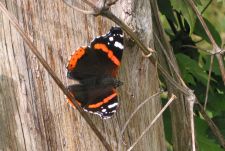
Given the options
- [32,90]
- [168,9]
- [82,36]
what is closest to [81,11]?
[82,36]

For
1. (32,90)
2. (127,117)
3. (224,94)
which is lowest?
(224,94)

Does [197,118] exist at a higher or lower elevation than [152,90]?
lower

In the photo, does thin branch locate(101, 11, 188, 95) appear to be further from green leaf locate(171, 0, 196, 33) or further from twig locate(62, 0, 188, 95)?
green leaf locate(171, 0, 196, 33)

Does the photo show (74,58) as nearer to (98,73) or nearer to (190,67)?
(98,73)

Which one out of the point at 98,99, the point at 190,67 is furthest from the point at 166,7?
the point at 98,99

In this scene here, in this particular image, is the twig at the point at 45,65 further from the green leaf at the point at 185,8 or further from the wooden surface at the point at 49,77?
the green leaf at the point at 185,8

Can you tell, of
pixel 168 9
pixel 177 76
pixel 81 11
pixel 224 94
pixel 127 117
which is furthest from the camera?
pixel 224 94

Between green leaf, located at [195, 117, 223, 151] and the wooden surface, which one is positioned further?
green leaf, located at [195, 117, 223, 151]

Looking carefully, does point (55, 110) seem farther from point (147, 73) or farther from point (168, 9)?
point (168, 9)

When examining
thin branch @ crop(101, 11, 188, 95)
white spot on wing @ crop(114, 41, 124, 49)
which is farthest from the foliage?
white spot on wing @ crop(114, 41, 124, 49)
